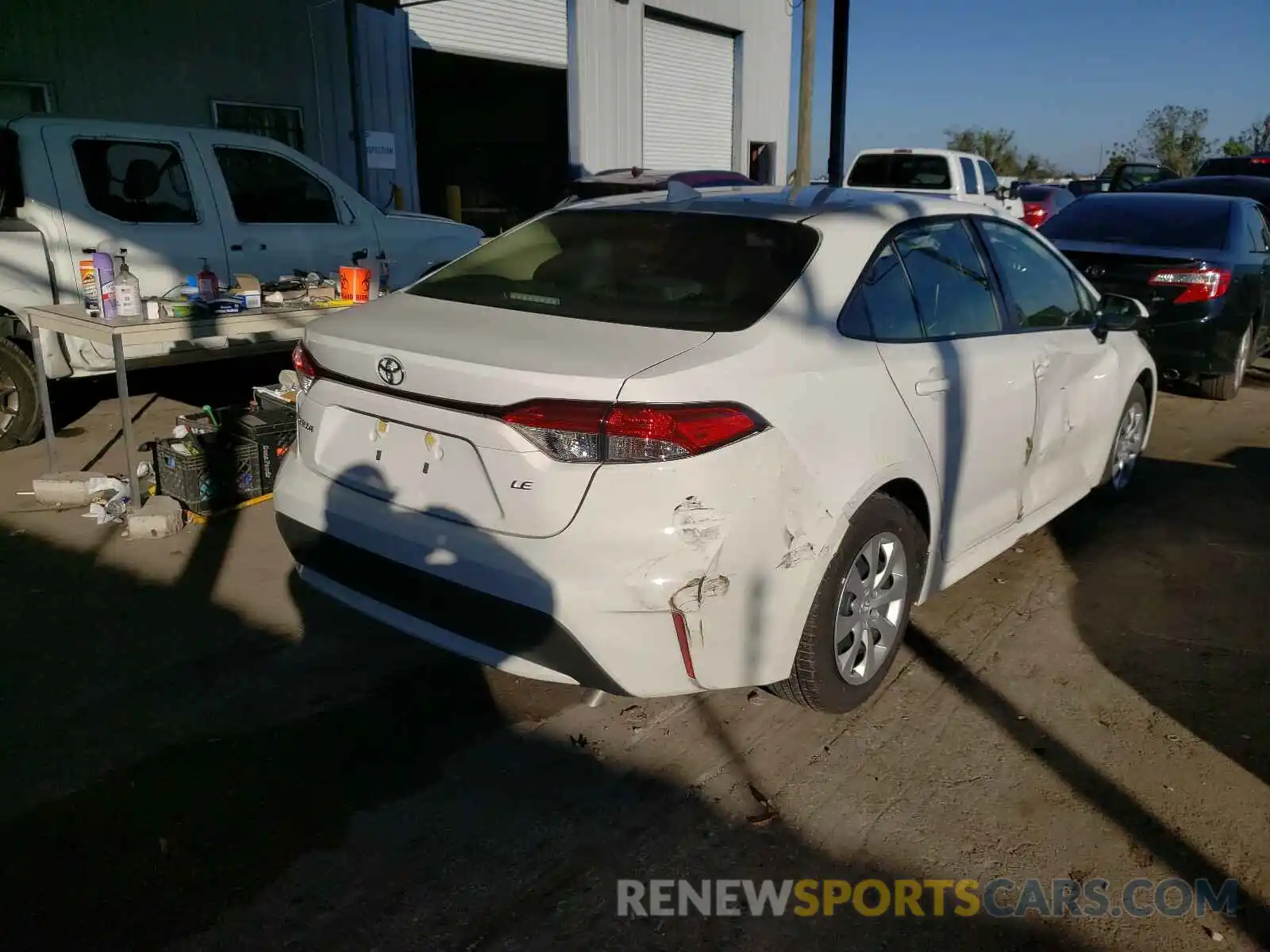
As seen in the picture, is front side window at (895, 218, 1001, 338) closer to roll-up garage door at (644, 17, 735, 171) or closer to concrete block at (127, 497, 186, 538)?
concrete block at (127, 497, 186, 538)

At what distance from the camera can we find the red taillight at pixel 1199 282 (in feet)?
25.0

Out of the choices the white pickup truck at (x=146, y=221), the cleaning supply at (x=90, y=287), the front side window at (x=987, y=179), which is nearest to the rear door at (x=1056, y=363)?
the white pickup truck at (x=146, y=221)

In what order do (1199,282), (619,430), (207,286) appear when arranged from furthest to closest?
(1199,282) → (207,286) → (619,430)

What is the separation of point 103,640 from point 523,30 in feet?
45.5

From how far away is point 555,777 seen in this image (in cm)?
310

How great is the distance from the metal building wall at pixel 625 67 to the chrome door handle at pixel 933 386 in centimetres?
1431

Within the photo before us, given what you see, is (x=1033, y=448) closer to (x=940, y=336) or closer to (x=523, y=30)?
(x=940, y=336)

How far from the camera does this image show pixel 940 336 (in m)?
3.65

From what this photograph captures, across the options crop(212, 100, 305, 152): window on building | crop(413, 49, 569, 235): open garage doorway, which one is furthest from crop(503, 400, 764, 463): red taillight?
crop(413, 49, 569, 235): open garage doorway

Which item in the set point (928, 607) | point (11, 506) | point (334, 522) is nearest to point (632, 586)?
point (334, 522)

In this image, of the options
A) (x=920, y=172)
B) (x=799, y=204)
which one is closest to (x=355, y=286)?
(x=799, y=204)

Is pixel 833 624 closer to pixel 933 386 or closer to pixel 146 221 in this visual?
pixel 933 386

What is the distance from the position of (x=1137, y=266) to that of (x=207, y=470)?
6746 millimetres

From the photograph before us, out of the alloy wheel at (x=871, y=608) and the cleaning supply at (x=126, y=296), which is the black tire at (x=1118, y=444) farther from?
the cleaning supply at (x=126, y=296)
